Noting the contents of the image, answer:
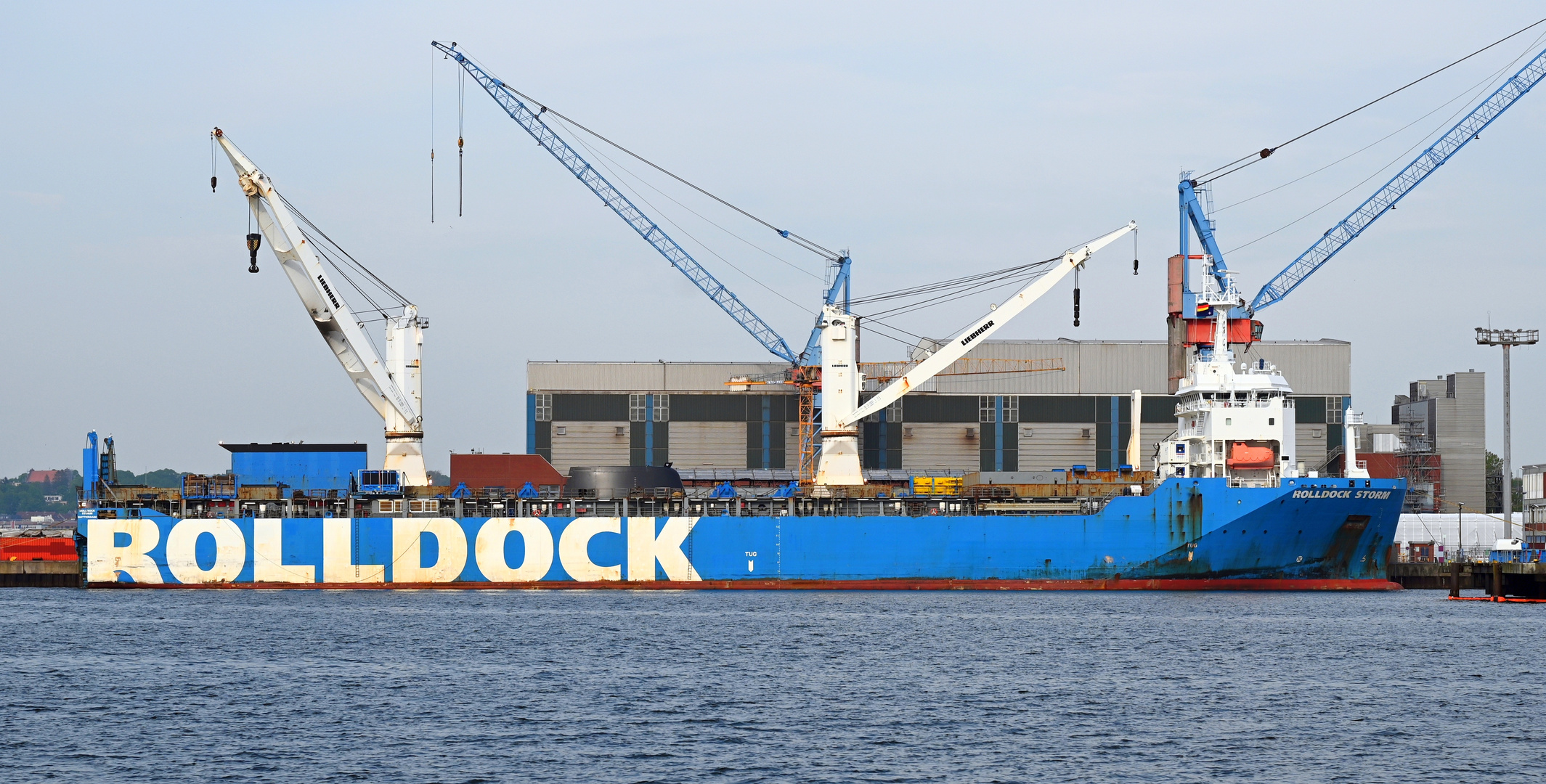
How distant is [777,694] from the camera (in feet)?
113

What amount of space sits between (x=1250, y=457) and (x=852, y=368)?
19191 millimetres

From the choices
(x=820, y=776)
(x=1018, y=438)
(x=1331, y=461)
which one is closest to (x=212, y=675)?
(x=820, y=776)

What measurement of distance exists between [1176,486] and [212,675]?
Result: 37.9 meters

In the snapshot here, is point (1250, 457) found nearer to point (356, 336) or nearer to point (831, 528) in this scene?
point (831, 528)

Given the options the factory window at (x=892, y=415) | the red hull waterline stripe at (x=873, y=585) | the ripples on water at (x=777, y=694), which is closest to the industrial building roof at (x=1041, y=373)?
the factory window at (x=892, y=415)

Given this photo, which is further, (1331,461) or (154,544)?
(1331,461)

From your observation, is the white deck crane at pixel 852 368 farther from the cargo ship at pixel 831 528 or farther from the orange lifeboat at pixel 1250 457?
the orange lifeboat at pixel 1250 457

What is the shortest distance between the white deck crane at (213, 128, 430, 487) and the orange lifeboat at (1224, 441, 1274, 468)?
118 feet

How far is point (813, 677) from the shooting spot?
36812 mm

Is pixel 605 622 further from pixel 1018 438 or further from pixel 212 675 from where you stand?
pixel 1018 438

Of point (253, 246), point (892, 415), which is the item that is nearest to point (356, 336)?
point (253, 246)

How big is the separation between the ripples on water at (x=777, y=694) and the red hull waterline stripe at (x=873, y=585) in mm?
5405

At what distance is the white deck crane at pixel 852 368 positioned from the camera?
70.5 m

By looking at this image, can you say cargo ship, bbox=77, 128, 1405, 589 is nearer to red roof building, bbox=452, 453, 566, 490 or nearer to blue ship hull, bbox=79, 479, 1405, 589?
blue ship hull, bbox=79, 479, 1405, 589
